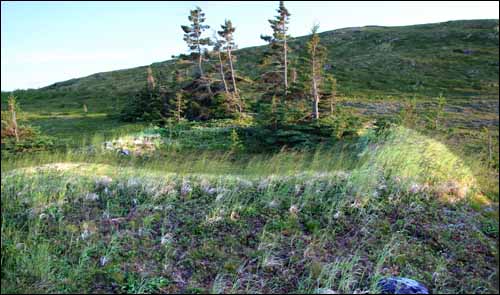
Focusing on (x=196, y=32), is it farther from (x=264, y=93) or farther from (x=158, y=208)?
(x=158, y=208)

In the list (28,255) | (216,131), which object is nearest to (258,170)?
(28,255)

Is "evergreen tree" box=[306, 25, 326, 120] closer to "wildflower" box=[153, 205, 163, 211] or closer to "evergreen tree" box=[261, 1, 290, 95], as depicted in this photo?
"evergreen tree" box=[261, 1, 290, 95]

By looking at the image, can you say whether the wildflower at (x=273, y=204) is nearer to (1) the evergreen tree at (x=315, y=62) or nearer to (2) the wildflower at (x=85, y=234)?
(2) the wildflower at (x=85, y=234)

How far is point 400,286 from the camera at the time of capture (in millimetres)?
4395

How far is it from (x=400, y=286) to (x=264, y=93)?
2227cm

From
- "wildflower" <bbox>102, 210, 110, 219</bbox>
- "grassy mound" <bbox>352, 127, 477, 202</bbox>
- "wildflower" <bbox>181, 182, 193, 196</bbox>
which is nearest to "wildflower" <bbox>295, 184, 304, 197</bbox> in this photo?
"grassy mound" <bbox>352, 127, 477, 202</bbox>

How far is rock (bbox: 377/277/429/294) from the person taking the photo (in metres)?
4.35

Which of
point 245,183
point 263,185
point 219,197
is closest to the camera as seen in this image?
point 219,197

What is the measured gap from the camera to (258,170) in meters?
8.95

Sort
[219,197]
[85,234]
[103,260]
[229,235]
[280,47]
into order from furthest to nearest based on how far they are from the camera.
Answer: [280,47] → [219,197] → [229,235] → [85,234] → [103,260]

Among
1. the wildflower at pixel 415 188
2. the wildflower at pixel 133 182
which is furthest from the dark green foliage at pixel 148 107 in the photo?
the wildflower at pixel 415 188

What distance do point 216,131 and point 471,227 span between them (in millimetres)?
15358

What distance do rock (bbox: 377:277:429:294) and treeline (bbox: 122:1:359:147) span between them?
12467 mm

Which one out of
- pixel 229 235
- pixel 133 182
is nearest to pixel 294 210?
pixel 229 235
